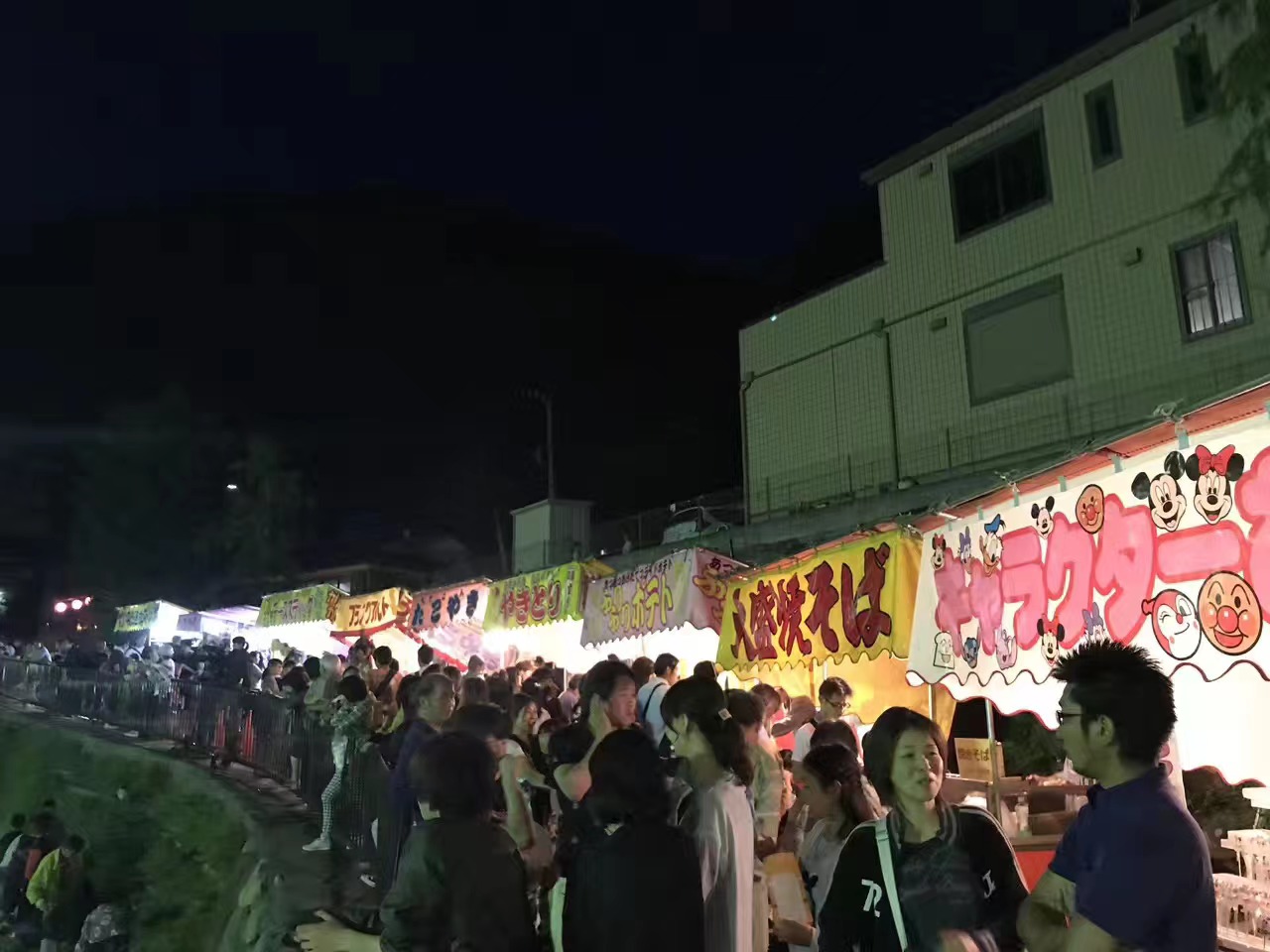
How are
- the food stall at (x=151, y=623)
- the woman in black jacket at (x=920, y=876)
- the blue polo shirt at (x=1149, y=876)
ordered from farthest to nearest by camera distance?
the food stall at (x=151, y=623) → the woman in black jacket at (x=920, y=876) → the blue polo shirt at (x=1149, y=876)

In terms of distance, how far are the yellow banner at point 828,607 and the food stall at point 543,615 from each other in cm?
425

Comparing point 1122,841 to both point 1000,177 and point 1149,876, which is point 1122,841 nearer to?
point 1149,876

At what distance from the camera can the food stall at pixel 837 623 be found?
6.94 m

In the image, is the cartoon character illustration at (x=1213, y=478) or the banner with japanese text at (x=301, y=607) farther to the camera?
the banner with japanese text at (x=301, y=607)

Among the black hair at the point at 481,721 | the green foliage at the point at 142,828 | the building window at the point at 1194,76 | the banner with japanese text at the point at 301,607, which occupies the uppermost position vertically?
the building window at the point at 1194,76

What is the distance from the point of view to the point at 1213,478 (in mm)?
4094

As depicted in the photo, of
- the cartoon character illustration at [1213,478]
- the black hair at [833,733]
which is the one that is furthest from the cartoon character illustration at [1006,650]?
the cartoon character illustration at [1213,478]

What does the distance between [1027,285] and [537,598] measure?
9.99 m

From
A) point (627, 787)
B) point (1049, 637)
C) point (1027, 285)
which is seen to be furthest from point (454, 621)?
point (627, 787)

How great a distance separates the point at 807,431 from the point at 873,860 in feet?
53.7

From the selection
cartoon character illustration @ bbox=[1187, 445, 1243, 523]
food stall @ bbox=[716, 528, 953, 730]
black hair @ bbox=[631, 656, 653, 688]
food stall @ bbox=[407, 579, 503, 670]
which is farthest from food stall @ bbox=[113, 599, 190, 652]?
cartoon character illustration @ bbox=[1187, 445, 1243, 523]

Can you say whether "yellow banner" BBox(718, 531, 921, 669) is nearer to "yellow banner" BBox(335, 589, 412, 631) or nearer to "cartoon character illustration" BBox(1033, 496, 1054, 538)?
"cartoon character illustration" BBox(1033, 496, 1054, 538)

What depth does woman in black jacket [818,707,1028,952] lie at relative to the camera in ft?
8.41

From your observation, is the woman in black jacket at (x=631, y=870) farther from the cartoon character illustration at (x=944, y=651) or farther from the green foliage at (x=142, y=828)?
the green foliage at (x=142, y=828)
